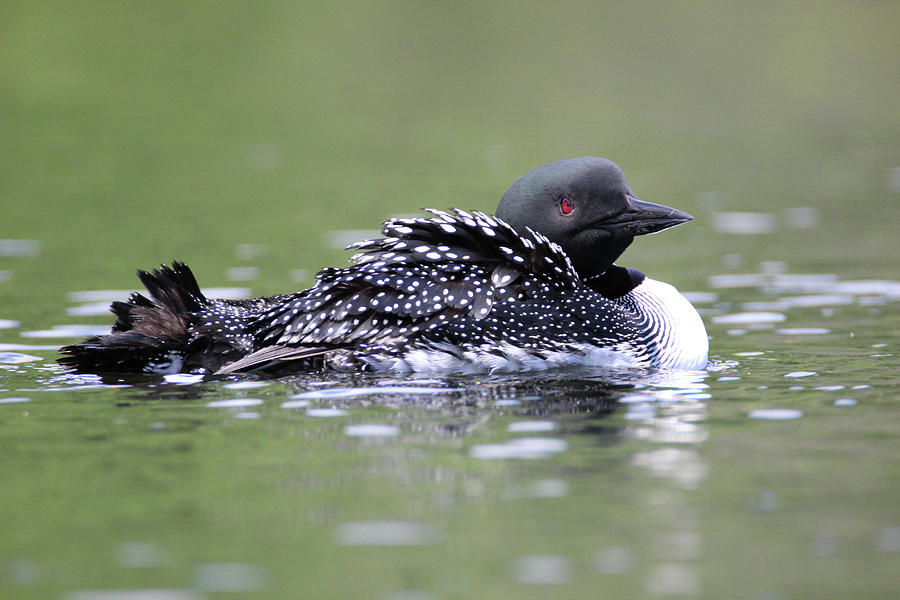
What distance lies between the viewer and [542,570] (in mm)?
4008

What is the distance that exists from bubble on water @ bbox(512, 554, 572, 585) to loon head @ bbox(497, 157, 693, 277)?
3.31 metres

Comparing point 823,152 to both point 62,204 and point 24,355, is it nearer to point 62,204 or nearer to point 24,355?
point 62,204

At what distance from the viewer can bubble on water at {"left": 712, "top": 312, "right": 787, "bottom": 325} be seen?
336 inches

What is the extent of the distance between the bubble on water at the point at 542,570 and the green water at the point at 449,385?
0.04 feet

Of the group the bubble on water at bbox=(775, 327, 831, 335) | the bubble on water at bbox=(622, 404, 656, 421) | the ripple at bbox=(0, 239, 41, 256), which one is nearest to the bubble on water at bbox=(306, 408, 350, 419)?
the bubble on water at bbox=(622, 404, 656, 421)

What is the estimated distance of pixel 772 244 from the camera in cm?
1140

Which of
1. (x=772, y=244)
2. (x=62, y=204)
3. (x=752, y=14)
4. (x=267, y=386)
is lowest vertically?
(x=267, y=386)

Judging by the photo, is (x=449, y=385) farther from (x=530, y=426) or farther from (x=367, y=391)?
(x=530, y=426)

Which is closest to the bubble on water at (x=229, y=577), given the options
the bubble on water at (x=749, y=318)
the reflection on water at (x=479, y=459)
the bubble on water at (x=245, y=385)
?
the reflection on water at (x=479, y=459)

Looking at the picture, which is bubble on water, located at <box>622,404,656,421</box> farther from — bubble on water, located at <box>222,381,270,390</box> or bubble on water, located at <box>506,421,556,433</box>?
bubble on water, located at <box>222,381,270,390</box>

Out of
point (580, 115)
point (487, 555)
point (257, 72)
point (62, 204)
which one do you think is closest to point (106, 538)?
point (487, 555)

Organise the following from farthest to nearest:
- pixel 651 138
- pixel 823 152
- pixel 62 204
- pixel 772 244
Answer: pixel 651 138 → pixel 823 152 → pixel 62 204 → pixel 772 244

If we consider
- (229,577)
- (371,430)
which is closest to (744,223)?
(371,430)

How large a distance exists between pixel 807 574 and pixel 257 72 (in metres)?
22.9
